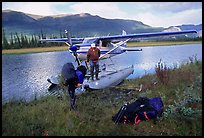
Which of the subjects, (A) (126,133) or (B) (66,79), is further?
(B) (66,79)

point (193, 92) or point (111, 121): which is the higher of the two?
point (193, 92)

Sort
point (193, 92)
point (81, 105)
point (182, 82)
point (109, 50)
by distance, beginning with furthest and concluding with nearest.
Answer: point (109, 50) → point (182, 82) → point (81, 105) → point (193, 92)

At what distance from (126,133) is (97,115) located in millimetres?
1154

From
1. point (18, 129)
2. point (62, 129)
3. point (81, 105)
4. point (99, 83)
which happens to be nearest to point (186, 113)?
point (62, 129)

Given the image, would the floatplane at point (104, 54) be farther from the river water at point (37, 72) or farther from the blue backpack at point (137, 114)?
the blue backpack at point (137, 114)

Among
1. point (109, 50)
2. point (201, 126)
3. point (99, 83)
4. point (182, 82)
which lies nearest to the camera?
point (201, 126)

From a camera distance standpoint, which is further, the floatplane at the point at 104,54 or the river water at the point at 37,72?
the river water at the point at 37,72

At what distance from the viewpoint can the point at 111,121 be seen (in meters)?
4.89

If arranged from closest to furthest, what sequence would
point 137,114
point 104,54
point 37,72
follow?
1. point 137,114
2. point 104,54
3. point 37,72

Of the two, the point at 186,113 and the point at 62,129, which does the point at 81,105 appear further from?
the point at 186,113

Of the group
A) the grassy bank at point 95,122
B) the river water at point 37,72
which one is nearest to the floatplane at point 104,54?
the river water at point 37,72

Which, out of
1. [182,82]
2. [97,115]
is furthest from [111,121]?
[182,82]

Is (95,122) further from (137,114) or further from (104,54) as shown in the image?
(104,54)

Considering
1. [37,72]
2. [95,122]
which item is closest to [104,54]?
[37,72]
